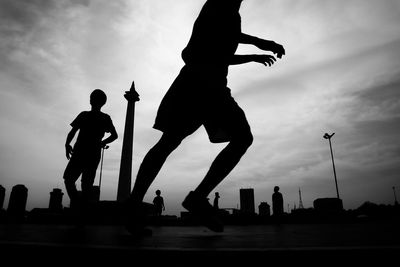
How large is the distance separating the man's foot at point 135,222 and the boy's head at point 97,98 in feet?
9.54

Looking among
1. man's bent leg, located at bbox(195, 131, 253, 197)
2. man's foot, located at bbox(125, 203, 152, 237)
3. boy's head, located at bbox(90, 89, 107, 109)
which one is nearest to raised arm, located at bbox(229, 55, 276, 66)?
man's bent leg, located at bbox(195, 131, 253, 197)

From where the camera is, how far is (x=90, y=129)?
15.1ft

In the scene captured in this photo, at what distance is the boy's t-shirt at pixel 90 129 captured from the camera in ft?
14.8

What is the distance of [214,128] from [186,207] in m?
0.82

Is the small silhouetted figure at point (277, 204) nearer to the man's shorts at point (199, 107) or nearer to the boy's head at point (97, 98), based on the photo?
the boy's head at point (97, 98)

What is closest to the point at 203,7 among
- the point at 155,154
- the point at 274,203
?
the point at 155,154

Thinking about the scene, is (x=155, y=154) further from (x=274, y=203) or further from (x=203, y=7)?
(x=274, y=203)

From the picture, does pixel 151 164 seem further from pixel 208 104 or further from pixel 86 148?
pixel 86 148

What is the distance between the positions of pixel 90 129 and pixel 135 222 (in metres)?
2.75

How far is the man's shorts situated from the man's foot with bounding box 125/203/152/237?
0.76m

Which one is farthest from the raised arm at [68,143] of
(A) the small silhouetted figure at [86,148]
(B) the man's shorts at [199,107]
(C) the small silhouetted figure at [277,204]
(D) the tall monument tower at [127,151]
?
(D) the tall monument tower at [127,151]

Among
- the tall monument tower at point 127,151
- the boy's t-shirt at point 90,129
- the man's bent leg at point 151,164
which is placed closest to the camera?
the man's bent leg at point 151,164

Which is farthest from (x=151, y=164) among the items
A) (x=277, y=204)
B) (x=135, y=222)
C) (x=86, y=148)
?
(x=277, y=204)

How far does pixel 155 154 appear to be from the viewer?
2.52 meters
